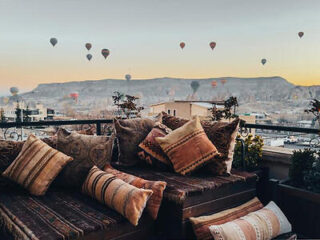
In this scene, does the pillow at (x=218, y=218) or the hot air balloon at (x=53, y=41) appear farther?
the hot air balloon at (x=53, y=41)

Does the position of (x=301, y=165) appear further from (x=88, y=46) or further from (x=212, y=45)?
(x=88, y=46)

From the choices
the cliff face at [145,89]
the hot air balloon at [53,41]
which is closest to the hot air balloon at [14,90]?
the cliff face at [145,89]

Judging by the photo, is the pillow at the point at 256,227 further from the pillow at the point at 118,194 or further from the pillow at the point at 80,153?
the pillow at the point at 80,153

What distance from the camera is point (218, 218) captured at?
187 cm

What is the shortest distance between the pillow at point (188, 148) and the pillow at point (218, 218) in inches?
15.6

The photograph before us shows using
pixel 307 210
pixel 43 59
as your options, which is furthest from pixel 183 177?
pixel 43 59

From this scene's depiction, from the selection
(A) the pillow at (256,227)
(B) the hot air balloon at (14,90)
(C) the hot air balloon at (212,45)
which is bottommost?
(A) the pillow at (256,227)

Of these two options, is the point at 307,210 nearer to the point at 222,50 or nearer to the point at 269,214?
the point at 269,214

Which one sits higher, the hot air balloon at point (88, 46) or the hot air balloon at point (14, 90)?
the hot air balloon at point (88, 46)

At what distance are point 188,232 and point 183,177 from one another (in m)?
0.42

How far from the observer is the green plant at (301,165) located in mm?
2336

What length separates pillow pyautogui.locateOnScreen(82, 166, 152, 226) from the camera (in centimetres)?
157

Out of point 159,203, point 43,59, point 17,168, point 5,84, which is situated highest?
point 43,59

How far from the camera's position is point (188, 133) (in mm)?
2229
